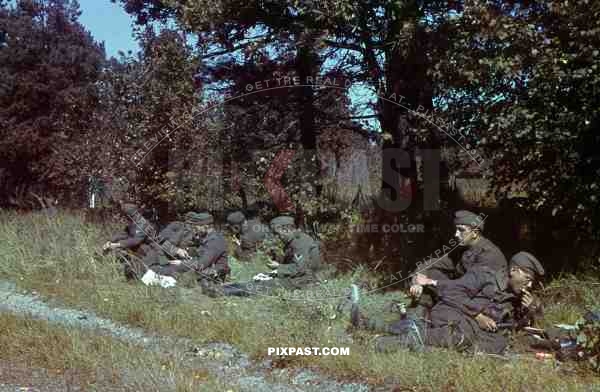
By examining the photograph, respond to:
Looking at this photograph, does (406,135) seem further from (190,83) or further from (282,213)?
(190,83)

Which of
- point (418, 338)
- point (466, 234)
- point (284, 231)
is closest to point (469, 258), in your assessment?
point (466, 234)

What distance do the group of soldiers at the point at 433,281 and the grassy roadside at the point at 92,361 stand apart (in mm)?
1870

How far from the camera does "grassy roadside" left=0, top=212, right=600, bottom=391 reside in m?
4.69

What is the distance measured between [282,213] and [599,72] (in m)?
5.63

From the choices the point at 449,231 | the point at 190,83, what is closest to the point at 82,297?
the point at 190,83

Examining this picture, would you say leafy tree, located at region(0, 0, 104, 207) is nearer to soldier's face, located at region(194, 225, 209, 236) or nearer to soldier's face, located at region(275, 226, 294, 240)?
soldier's face, located at region(194, 225, 209, 236)

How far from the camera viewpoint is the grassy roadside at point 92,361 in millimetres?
4770

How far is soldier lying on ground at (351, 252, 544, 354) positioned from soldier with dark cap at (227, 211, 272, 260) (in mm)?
4474

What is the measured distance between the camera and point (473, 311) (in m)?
5.54

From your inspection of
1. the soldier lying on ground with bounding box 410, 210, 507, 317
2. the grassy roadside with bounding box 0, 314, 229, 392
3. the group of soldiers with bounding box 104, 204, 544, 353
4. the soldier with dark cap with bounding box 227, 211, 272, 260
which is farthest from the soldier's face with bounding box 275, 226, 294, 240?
the grassy roadside with bounding box 0, 314, 229, 392

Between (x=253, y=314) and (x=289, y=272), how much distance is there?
1196mm

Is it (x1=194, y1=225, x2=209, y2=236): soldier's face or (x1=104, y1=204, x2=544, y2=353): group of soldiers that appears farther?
(x1=194, y1=225, x2=209, y2=236): soldier's face

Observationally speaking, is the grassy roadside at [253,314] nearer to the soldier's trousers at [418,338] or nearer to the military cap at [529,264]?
the soldier's trousers at [418,338]

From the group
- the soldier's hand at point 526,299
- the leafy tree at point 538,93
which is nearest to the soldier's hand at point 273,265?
the leafy tree at point 538,93
